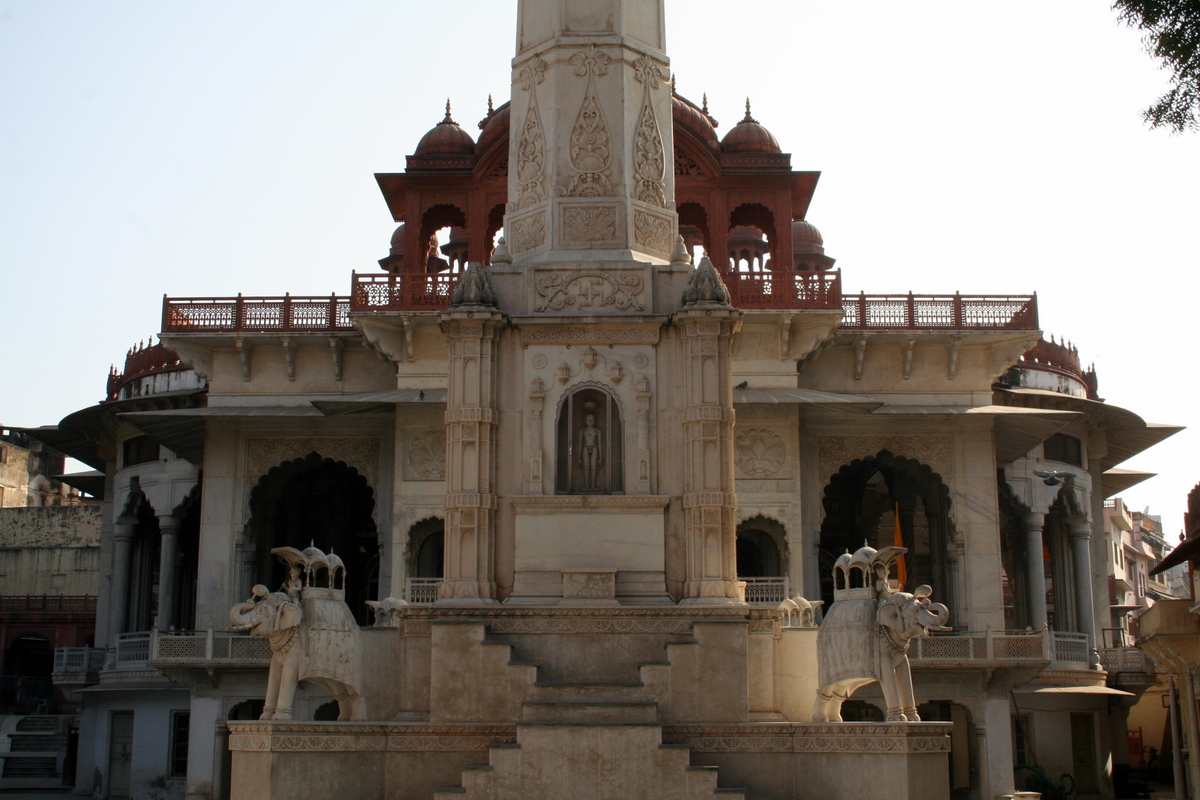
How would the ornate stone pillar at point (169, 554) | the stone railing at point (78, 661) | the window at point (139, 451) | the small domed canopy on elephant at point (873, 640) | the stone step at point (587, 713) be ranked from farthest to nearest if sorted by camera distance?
the stone railing at point (78, 661)
the window at point (139, 451)
the ornate stone pillar at point (169, 554)
the small domed canopy on elephant at point (873, 640)
the stone step at point (587, 713)

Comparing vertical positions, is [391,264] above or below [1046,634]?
above

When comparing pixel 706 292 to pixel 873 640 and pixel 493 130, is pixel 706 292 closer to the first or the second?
pixel 873 640

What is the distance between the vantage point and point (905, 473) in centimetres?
3145

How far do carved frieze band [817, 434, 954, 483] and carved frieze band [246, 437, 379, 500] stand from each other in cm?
932

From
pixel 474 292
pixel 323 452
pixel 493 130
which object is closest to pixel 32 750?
pixel 323 452

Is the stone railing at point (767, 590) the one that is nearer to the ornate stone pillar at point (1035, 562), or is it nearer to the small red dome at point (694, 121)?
the ornate stone pillar at point (1035, 562)

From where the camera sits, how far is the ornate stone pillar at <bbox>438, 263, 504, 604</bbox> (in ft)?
50.7

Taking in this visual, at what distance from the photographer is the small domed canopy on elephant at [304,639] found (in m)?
15.0

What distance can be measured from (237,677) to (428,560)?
4607mm

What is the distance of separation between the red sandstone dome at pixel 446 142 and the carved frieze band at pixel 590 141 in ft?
49.0

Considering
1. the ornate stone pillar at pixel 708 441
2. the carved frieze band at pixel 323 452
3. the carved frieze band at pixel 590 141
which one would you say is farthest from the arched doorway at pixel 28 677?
the ornate stone pillar at pixel 708 441

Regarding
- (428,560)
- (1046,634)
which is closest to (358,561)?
(428,560)

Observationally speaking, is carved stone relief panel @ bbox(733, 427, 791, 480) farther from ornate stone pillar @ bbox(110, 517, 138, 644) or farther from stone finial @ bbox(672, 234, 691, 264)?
ornate stone pillar @ bbox(110, 517, 138, 644)

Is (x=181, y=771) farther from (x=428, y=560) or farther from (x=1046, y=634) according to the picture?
(x=1046, y=634)
